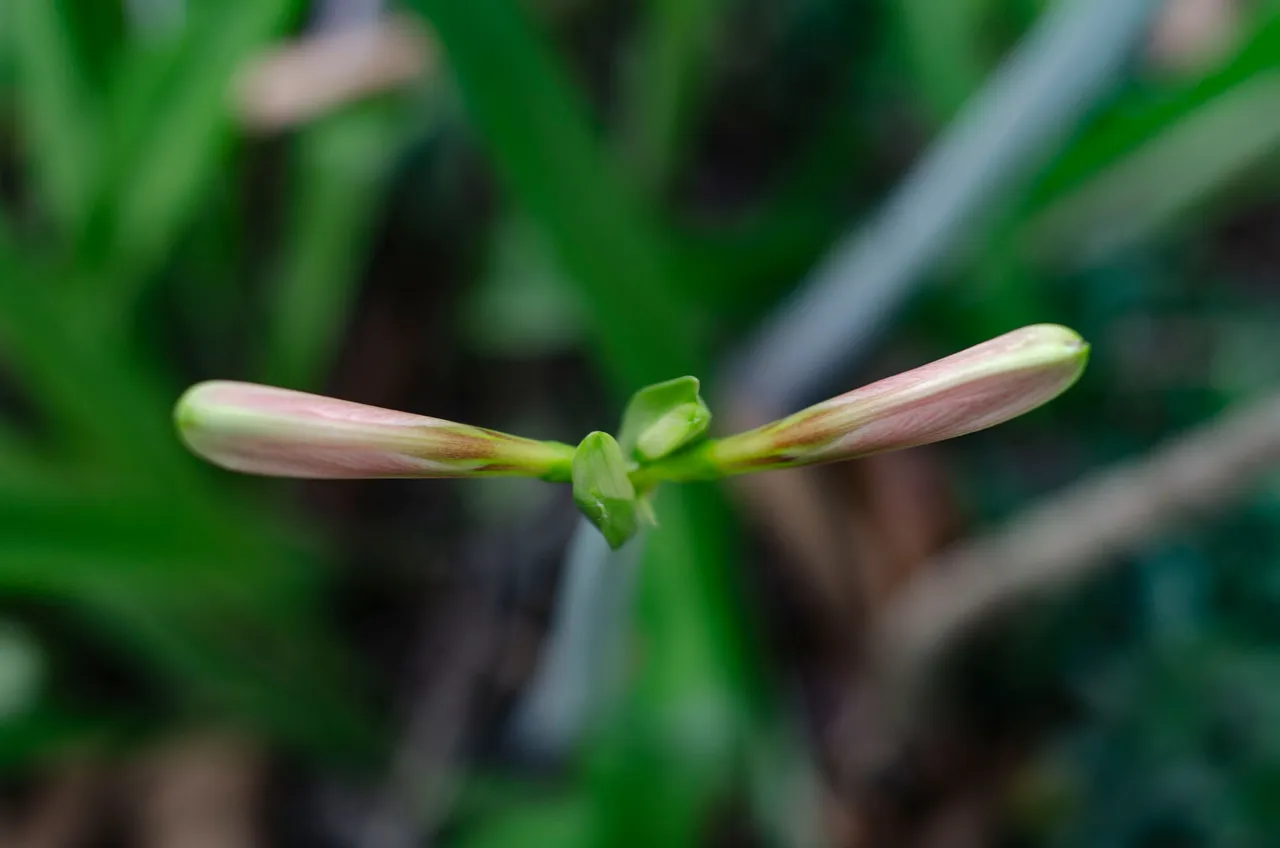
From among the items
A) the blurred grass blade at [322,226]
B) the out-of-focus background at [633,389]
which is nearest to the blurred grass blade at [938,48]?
the out-of-focus background at [633,389]

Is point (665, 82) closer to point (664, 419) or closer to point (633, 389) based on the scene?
point (633, 389)

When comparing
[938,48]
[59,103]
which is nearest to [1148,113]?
[938,48]

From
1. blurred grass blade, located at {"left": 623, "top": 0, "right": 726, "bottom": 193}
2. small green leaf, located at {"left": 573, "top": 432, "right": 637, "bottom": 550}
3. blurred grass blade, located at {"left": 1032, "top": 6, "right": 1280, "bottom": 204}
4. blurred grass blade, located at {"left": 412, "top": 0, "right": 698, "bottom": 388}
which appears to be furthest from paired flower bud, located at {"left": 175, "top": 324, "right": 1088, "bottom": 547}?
blurred grass blade, located at {"left": 623, "top": 0, "right": 726, "bottom": 193}

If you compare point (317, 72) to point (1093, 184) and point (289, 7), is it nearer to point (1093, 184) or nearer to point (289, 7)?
point (289, 7)

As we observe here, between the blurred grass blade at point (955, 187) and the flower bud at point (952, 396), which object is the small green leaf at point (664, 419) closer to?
the flower bud at point (952, 396)

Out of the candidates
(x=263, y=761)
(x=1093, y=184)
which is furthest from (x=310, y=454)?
(x=1093, y=184)

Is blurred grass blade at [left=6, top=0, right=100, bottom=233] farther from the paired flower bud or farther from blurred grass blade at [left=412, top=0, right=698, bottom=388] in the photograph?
the paired flower bud

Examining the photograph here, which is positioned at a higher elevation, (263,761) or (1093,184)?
(1093,184)
